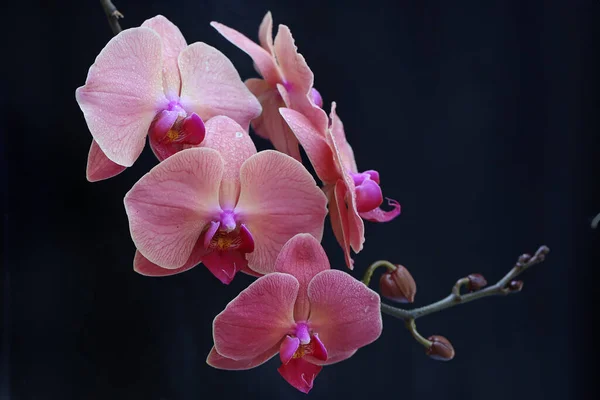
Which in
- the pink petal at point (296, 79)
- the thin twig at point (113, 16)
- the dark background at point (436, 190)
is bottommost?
the dark background at point (436, 190)

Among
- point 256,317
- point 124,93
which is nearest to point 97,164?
point 124,93

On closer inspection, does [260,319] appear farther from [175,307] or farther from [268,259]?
[175,307]

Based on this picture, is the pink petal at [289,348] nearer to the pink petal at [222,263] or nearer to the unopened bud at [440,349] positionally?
the pink petal at [222,263]

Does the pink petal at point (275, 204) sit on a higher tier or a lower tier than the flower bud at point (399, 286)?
higher

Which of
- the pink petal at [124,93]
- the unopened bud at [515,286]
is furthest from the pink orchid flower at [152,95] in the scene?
the unopened bud at [515,286]

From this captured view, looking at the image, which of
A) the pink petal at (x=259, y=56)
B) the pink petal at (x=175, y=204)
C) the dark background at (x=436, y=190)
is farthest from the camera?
the dark background at (x=436, y=190)

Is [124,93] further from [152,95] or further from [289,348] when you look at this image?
[289,348]

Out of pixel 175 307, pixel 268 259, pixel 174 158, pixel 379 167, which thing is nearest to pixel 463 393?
pixel 379 167
